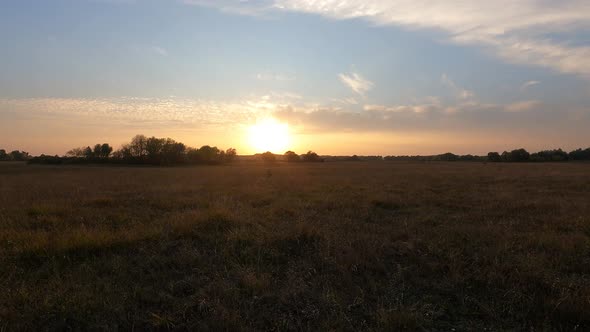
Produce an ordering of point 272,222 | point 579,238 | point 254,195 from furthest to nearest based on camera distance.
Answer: point 254,195
point 272,222
point 579,238

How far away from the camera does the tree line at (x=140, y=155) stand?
8531 centimetres

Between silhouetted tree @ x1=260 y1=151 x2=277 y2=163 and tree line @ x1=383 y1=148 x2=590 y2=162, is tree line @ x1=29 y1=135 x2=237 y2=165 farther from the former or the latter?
tree line @ x1=383 y1=148 x2=590 y2=162

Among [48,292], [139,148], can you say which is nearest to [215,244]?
[48,292]

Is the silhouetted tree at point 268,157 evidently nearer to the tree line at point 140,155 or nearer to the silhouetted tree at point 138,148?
the tree line at point 140,155

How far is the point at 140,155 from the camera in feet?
291

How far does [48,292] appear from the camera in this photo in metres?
4.83

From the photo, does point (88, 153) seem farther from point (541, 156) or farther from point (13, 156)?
point (541, 156)

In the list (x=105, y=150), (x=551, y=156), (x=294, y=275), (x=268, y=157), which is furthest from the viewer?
(x=268, y=157)

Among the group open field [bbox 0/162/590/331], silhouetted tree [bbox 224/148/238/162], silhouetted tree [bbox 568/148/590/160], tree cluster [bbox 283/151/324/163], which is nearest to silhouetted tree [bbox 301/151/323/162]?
tree cluster [bbox 283/151/324/163]

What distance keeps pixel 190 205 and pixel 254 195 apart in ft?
13.1

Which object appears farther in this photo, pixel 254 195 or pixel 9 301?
pixel 254 195

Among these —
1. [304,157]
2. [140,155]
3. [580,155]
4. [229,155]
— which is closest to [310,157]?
[304,157]

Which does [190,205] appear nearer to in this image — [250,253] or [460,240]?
[250,253]

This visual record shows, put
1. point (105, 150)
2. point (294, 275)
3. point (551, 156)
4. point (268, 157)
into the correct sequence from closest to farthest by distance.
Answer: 1. point (294, 275)
2. point (105, 150)
3. point (551, 156)
4. point (268, 157)
